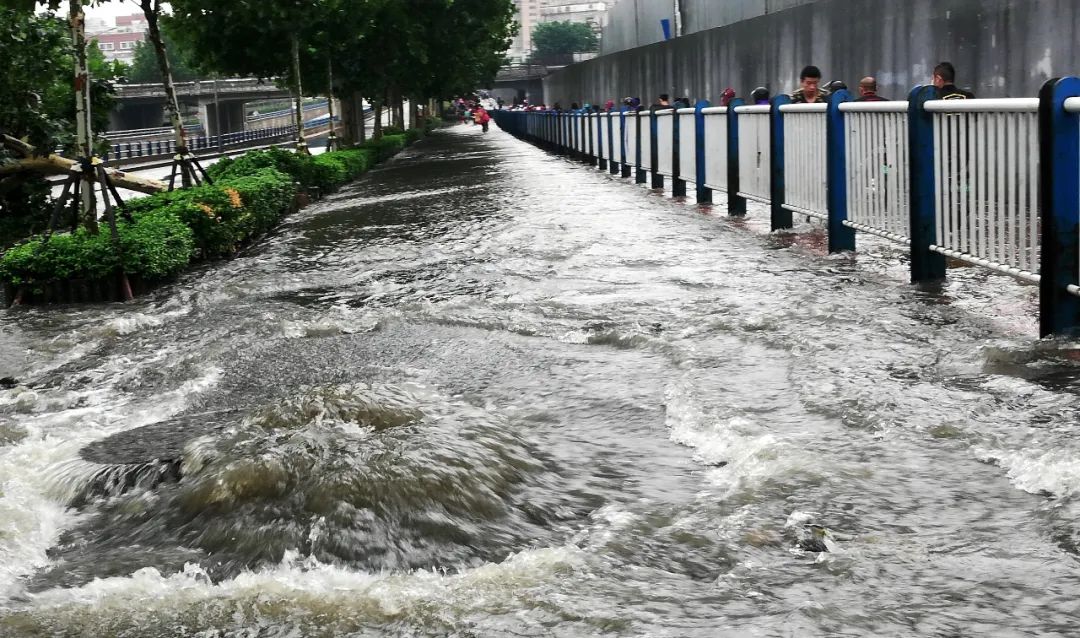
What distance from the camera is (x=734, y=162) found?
45.8 feet

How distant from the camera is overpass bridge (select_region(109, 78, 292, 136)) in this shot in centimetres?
10506

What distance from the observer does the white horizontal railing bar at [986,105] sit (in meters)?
6.29

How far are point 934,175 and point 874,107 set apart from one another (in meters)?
1.29

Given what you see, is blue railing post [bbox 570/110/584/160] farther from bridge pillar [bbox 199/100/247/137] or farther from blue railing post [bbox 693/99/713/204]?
bridge pillar [bbox 199/100/247/137]

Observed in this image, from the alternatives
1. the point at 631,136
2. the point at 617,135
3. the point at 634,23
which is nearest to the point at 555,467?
the point at 631,136

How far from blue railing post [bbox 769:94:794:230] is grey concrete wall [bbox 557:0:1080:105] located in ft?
11.5

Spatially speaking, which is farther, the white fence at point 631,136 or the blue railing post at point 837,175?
the white fence at point 631,136

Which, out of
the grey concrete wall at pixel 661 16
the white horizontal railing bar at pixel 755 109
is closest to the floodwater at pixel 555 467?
the white horizontal railing bar at pixel 755 109

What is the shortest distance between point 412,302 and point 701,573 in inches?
212

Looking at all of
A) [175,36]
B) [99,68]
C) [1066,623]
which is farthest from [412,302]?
[175,36]

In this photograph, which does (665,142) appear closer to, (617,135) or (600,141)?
(617,135)

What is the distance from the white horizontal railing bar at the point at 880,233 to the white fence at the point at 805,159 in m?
0.61

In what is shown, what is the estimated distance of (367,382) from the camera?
Answer: 611cm

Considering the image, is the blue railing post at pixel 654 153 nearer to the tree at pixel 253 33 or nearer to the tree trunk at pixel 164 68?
the tree trunk at pixel 164 68
